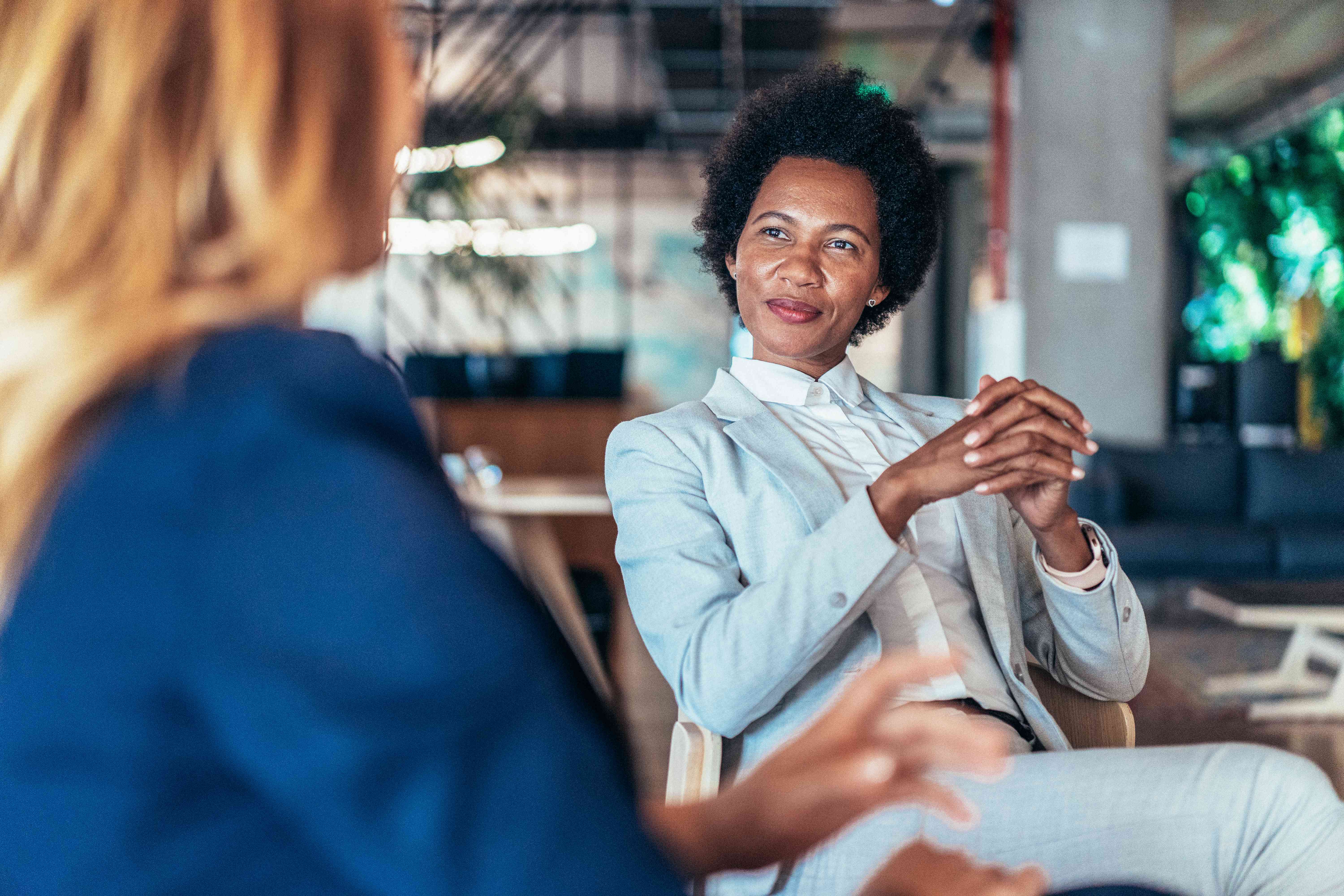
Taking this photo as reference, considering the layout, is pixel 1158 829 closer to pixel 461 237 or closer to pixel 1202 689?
pixel 1202 689

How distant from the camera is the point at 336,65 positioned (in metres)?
0.58

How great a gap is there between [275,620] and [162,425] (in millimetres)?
110

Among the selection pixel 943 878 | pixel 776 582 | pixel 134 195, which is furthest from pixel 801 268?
pixel 134 195

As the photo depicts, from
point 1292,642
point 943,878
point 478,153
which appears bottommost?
point 1292,642

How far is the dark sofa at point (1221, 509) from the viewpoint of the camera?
5.38 m

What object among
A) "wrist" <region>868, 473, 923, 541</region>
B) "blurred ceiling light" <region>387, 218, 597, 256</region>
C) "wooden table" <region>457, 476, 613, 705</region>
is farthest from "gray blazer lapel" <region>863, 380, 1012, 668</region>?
"blurred ceiling light" <region>387, 218, 597, 256</region>

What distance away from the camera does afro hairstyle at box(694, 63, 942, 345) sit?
1.76 m

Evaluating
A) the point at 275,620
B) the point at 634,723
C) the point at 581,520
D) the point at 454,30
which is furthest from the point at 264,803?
the point at 454,30

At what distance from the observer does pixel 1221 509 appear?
19.7 feet

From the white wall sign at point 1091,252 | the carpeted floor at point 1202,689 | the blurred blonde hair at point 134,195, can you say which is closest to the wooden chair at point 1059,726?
the carpeted floor at point 1202,689

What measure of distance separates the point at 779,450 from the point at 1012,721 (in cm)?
45

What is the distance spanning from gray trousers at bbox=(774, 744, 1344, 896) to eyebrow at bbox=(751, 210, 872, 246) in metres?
0.85

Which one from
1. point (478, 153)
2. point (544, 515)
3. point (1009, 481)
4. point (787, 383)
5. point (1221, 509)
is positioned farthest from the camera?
point (478, 153)

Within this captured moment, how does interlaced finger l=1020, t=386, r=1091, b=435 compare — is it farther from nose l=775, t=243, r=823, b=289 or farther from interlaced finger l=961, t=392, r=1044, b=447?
nose l=775, t=243, r=823, b=289
